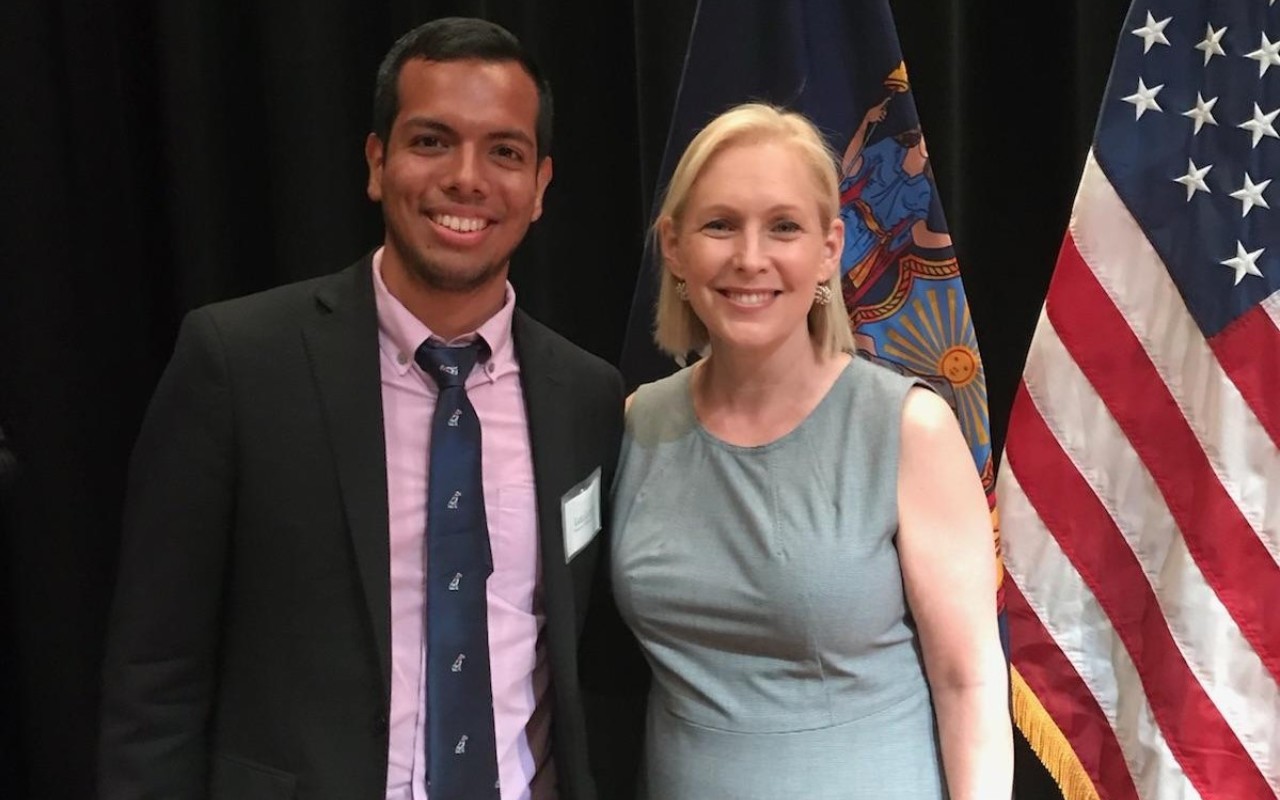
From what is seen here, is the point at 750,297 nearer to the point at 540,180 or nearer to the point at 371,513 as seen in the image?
the point at 540,180

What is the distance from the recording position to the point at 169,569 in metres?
1.28

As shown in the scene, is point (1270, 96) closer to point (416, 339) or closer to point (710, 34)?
point (710, 34)

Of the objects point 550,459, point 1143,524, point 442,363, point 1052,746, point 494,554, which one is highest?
point 442,363

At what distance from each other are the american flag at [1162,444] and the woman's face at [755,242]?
2.27ft

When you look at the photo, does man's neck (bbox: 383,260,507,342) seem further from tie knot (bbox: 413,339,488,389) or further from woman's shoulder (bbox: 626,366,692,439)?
woman's shoulder (bbox: 626,366,692,439)

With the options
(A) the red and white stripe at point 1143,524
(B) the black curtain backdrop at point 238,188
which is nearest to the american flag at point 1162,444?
(A) the red and white stripe at point 1143,524

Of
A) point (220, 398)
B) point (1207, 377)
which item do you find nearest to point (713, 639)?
point (220, 398)

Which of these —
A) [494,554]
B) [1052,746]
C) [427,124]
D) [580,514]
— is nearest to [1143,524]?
[1052,746]

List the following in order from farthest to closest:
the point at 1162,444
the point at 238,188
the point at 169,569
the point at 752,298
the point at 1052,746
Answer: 1. the point at 238,188
2. the point at 1052,746
3. the point at 1162,444
4. the point at 752,298
5. the point at 169,569

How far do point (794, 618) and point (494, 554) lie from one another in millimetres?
410

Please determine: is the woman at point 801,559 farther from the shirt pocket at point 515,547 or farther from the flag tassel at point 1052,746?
the flag tassel at point 1052,746

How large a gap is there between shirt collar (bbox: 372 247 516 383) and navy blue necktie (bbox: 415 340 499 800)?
58 millimetres

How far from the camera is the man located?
128 cm

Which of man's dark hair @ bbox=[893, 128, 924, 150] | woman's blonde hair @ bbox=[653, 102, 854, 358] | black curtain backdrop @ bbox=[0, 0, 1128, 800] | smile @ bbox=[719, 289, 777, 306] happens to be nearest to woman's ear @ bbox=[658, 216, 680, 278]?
woman's blonde hair @ bbox=[653, 102, 854, 358]
